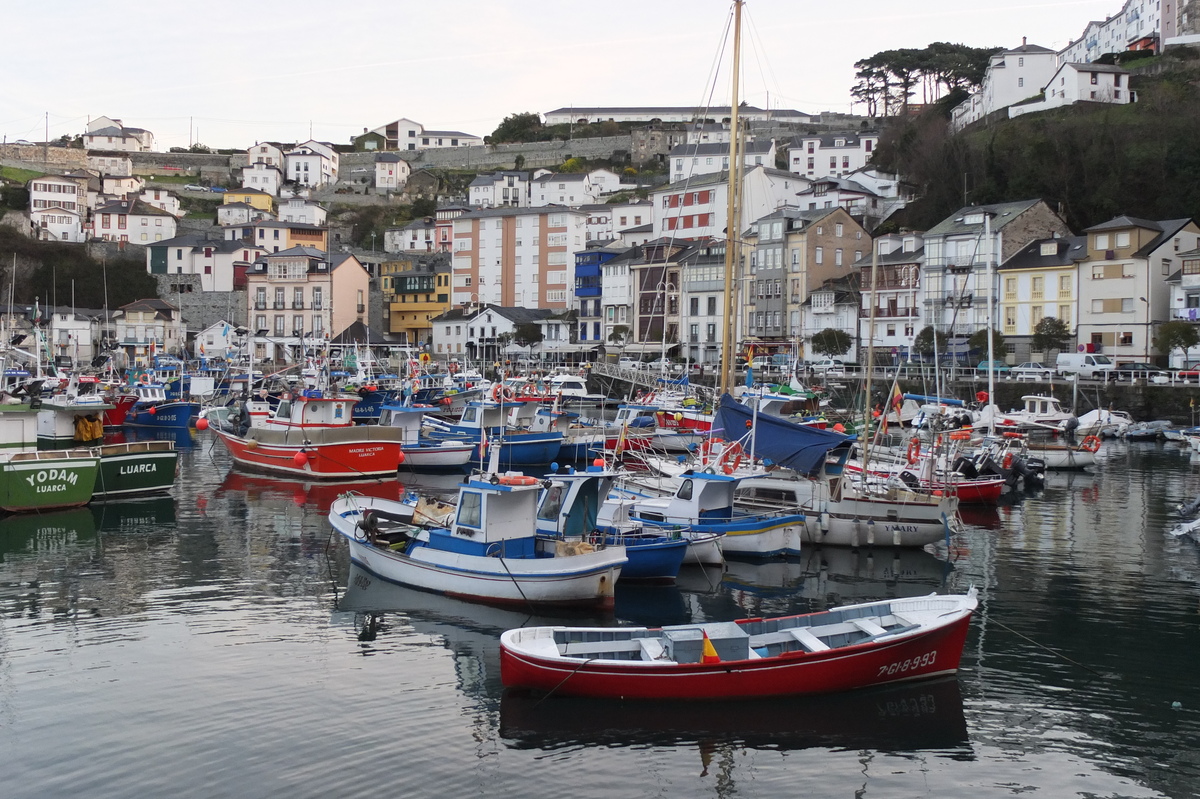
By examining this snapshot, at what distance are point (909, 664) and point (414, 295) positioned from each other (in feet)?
309

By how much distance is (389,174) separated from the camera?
13388cm

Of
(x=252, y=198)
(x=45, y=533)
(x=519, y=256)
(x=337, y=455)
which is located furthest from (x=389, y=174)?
(x=45, y=533)

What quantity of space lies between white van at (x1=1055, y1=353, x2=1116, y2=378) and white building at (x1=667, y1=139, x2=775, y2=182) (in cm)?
4481

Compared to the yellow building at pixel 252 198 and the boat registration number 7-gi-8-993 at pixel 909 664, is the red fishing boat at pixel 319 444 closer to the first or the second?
the boat registration number 7-gi-8-993 at pixel 909 664

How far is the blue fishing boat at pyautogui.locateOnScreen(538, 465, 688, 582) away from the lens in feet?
69.9

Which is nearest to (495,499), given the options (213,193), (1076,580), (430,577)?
(430,577)

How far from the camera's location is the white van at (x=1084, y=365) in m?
59.3

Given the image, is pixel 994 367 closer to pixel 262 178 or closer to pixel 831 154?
pixel 831 154

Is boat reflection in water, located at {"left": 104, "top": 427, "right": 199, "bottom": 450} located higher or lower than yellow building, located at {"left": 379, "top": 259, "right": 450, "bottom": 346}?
lower

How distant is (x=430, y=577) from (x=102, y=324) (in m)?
85.6

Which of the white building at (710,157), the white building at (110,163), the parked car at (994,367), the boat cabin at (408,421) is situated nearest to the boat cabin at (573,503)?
the boat cabin at (408,421)

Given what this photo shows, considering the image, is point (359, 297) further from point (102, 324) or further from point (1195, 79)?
point (1195, 79)

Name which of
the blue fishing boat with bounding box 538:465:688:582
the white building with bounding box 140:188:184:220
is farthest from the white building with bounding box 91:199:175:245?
the blue fishing boat with bounding box 538:465:688:582

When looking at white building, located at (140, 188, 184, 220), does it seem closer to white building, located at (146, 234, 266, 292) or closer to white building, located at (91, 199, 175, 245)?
white building, located at (91, 199, 175, 245)
